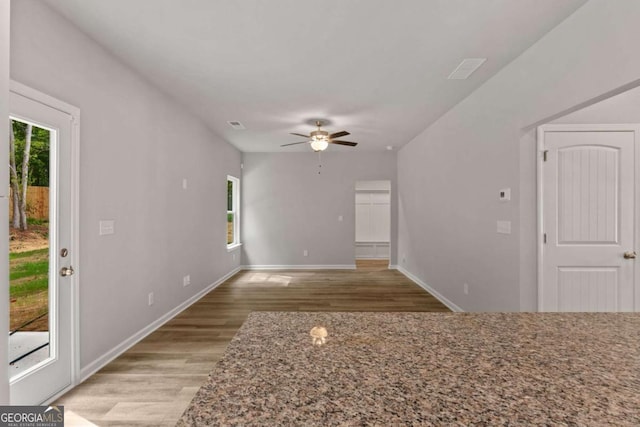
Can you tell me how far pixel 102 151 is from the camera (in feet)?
8.50

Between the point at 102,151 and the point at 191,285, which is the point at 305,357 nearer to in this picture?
the point at 102,151

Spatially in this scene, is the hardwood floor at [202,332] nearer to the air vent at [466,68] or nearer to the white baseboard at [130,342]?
the white baseboard at [130,342]

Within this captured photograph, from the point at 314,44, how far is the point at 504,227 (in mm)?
2423

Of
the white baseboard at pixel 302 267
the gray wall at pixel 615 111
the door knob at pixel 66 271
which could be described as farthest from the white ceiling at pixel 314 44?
the white baseboard at pixel 302 267

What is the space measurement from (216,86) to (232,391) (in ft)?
11.0

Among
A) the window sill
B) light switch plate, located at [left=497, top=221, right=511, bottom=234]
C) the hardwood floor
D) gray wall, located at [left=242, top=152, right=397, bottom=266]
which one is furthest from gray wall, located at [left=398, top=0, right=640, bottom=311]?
the window sill

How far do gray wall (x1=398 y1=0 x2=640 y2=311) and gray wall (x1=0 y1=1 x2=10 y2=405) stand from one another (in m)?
2.92

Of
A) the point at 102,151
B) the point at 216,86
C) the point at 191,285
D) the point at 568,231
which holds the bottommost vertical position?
the point at 191,285

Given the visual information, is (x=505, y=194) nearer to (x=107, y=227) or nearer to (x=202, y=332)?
(x=202, y=332)

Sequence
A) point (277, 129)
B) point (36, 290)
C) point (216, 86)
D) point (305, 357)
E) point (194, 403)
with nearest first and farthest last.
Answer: point (194, 403) → point (305, 357) → point (36, 290) → point (216, 86) → point (277, 129)

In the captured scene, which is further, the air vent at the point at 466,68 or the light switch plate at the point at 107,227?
the air vent at the point at 466,68

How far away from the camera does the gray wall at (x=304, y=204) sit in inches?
276

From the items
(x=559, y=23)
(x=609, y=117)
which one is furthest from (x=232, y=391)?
(x=609, y=117)

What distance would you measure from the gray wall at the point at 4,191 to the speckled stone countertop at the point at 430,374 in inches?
32.9
